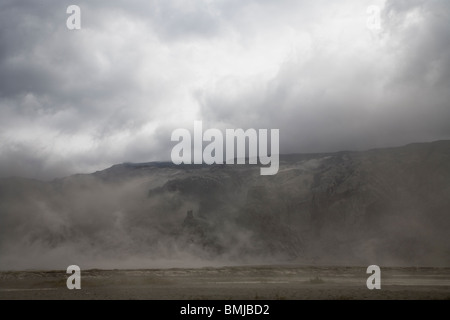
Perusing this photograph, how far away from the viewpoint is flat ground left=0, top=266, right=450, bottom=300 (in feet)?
76.8

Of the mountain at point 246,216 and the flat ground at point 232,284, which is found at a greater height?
the mountain at point 246,216

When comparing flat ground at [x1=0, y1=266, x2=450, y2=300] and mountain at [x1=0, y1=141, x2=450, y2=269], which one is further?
mountain at [x1=0, y1=141, x2=450, y2=269]

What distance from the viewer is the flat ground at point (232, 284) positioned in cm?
2342

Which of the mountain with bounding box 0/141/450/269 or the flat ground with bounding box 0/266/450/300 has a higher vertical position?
the mountain with bounding box 0/141/450/269

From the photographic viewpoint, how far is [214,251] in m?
62.4

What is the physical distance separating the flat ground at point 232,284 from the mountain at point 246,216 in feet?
57.8

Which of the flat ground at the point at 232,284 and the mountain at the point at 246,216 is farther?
the mountain at the point at 246,216

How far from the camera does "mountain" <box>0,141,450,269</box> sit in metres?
59.9

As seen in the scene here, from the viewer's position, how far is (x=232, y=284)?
95.5 feet

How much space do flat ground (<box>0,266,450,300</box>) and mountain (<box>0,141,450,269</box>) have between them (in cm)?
1762

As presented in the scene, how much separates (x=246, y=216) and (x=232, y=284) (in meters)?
42.6
